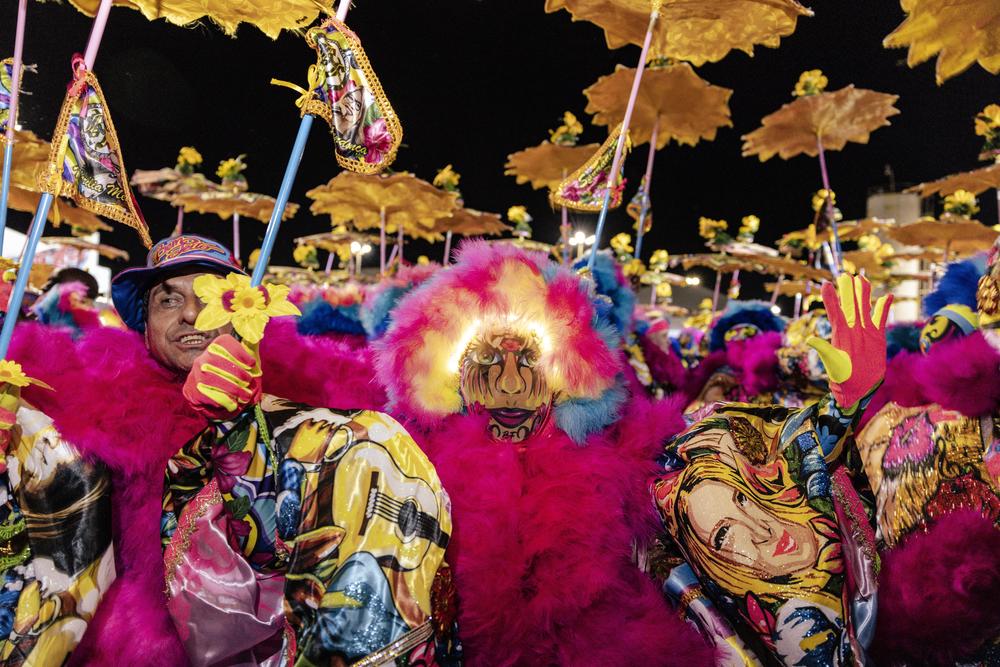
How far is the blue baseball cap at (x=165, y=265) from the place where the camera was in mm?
1673

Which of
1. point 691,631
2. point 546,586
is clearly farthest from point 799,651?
point 546,586

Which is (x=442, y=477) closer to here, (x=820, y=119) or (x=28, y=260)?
(x=28, y=260)

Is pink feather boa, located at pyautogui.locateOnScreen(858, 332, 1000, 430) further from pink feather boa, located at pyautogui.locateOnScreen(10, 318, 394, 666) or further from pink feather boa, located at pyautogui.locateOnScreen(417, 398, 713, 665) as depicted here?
pink feather boa, located at pyautogui.locateOnScreen(10, 318, 394, 666)

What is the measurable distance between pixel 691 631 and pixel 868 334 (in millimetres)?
781

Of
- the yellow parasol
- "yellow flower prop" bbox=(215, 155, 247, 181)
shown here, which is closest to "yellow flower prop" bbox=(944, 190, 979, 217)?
the yellow parasol

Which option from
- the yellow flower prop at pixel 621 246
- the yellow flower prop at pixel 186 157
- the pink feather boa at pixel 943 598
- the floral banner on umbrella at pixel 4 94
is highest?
the yellow flower prop at pixel 186 157

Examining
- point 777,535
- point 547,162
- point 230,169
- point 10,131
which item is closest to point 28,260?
point 10,131

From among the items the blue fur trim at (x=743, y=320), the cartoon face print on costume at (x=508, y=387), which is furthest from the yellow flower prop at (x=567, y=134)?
the cartoon face print on costume at (x=508, y=387)

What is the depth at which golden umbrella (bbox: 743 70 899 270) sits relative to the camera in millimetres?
5270

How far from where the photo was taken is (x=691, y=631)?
63.7 inches

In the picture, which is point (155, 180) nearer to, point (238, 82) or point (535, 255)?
point (238, 82)

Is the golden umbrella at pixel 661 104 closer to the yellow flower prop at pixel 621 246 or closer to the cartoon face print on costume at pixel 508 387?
the cartoon face print on costume at pixel 508 387

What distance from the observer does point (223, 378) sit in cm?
124

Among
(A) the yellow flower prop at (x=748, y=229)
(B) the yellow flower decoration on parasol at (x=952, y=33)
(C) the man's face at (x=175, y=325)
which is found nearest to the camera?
(C) the man's face at (x=175, y=325)
